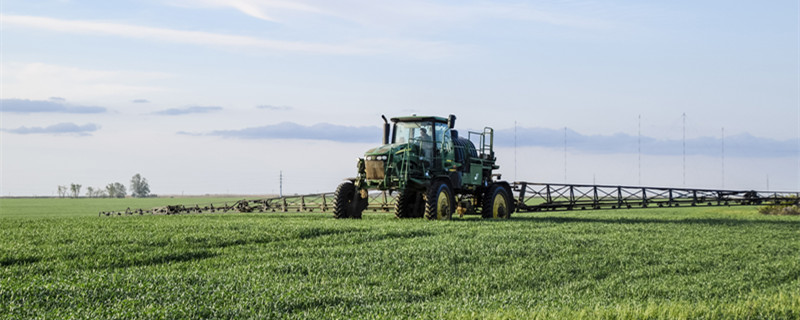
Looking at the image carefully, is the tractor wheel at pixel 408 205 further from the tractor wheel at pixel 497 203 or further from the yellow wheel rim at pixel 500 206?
the yellow wheel rim at pixel 500 206

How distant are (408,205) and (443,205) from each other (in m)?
2.32

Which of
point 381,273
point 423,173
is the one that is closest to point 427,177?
point 423,173

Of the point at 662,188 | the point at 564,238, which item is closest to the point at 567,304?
the point at 564,238

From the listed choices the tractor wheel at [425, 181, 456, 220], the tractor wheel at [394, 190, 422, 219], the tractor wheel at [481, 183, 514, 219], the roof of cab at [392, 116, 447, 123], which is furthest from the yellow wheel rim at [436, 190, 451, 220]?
the tractor wheel at [481, 183, 514, 219]

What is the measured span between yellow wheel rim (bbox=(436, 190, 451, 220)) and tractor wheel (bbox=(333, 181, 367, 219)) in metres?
3.10

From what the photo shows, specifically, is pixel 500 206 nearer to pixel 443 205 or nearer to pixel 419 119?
pixel 443 205

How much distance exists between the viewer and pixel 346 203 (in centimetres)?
2545

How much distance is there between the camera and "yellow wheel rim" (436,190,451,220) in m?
24.1

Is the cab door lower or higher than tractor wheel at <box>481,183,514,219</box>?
higher

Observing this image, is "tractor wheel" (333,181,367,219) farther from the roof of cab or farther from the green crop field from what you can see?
the green crop field

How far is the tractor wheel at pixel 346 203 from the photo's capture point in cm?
2514

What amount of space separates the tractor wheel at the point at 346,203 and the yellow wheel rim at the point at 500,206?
515 centimetres

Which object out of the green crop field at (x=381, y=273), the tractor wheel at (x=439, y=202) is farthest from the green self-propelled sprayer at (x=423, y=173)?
the green crop field at (x=381, y=273)

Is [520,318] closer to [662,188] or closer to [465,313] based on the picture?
[465,313]
